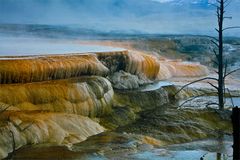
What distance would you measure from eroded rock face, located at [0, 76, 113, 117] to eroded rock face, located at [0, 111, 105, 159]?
79cm

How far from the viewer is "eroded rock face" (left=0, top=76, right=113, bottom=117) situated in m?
14.3

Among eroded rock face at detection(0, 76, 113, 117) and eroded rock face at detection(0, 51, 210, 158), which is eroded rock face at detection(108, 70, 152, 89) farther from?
eroded rock face at detection(0, 76, 113, 117)

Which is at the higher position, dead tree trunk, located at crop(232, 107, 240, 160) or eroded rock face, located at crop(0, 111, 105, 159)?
dead tree trunk, located at crop(232, 107, 240, 160)

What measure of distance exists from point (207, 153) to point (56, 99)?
4027mm

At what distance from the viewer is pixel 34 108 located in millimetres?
14445

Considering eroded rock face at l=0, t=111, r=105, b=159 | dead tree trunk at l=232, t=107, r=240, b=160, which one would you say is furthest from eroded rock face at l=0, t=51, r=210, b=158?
dead tree trunk at l=232, t=107, r=240, b=160

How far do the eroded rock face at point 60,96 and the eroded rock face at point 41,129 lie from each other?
31.1 inches

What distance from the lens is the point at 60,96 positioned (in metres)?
15.0

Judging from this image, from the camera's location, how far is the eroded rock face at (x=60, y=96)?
562 inches

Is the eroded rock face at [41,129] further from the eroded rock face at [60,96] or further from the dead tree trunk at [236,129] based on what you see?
the dead tree trunk at [236,129]

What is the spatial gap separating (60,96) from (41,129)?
84.6 inches

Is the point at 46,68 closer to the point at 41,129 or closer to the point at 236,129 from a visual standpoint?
the point at 41,129

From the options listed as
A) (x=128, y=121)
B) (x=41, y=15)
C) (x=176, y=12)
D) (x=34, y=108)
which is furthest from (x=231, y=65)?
(x=176, y=12)

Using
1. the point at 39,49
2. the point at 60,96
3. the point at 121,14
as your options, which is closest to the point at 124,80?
the point at 39,49
